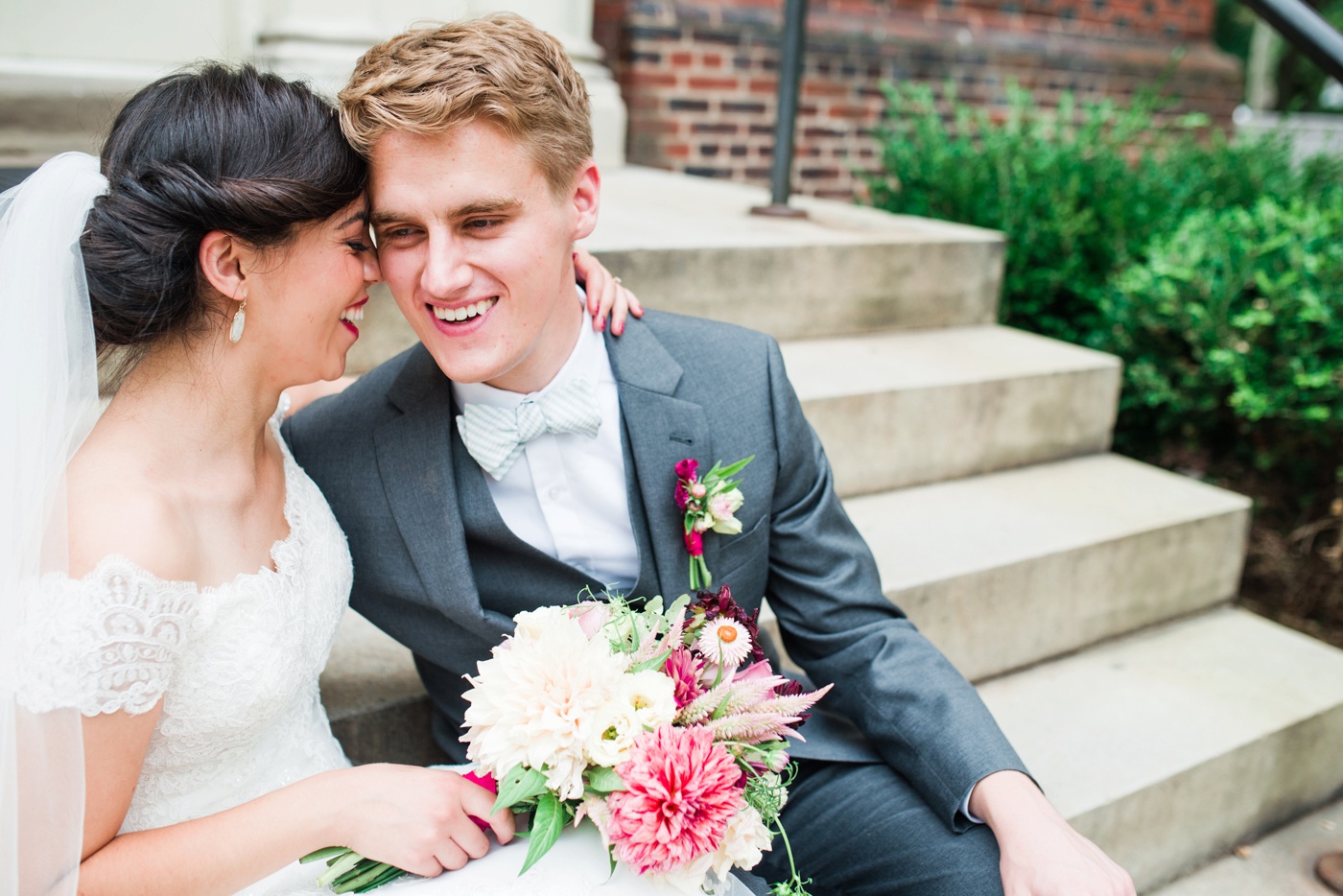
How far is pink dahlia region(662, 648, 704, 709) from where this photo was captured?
1398 mm

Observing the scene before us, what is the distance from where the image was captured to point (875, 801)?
1949mm

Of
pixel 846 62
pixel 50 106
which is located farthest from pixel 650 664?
pixel 846 62

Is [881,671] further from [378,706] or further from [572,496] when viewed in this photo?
[378,706]

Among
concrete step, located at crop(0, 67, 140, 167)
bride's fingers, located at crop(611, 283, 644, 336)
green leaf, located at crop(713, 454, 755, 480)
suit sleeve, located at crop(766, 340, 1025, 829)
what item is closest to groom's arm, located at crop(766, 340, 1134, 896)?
suit sleeve, located at crop(766, 340, 1025, 829)

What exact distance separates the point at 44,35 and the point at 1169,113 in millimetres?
6493

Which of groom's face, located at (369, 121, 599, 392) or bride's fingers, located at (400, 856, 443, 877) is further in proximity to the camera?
groom's face, located at (369, 121, 599, 392)

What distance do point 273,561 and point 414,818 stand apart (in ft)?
1.59

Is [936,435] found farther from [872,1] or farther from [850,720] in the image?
[872,1]

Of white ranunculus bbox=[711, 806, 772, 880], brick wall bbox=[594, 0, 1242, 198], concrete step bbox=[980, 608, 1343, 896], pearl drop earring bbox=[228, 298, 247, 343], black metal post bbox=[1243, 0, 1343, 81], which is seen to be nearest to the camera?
white ranunculus bbox=[711, 806, 772, 880]

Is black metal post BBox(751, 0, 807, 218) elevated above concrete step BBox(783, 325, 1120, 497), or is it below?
above

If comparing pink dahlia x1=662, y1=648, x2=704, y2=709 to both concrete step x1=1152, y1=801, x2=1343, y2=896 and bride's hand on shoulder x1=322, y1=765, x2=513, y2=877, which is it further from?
concrete step x1=1152, y1=801, x2=1343, y2=896

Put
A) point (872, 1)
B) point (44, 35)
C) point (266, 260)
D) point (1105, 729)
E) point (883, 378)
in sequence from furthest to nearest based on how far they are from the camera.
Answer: point (872, 1)
point (44, 35)
point (883, 378)
point (1105, 729)
point (266, 260)

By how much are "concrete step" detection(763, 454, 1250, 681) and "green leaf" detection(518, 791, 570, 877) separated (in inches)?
46.5

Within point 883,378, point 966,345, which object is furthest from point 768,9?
point 883,378
